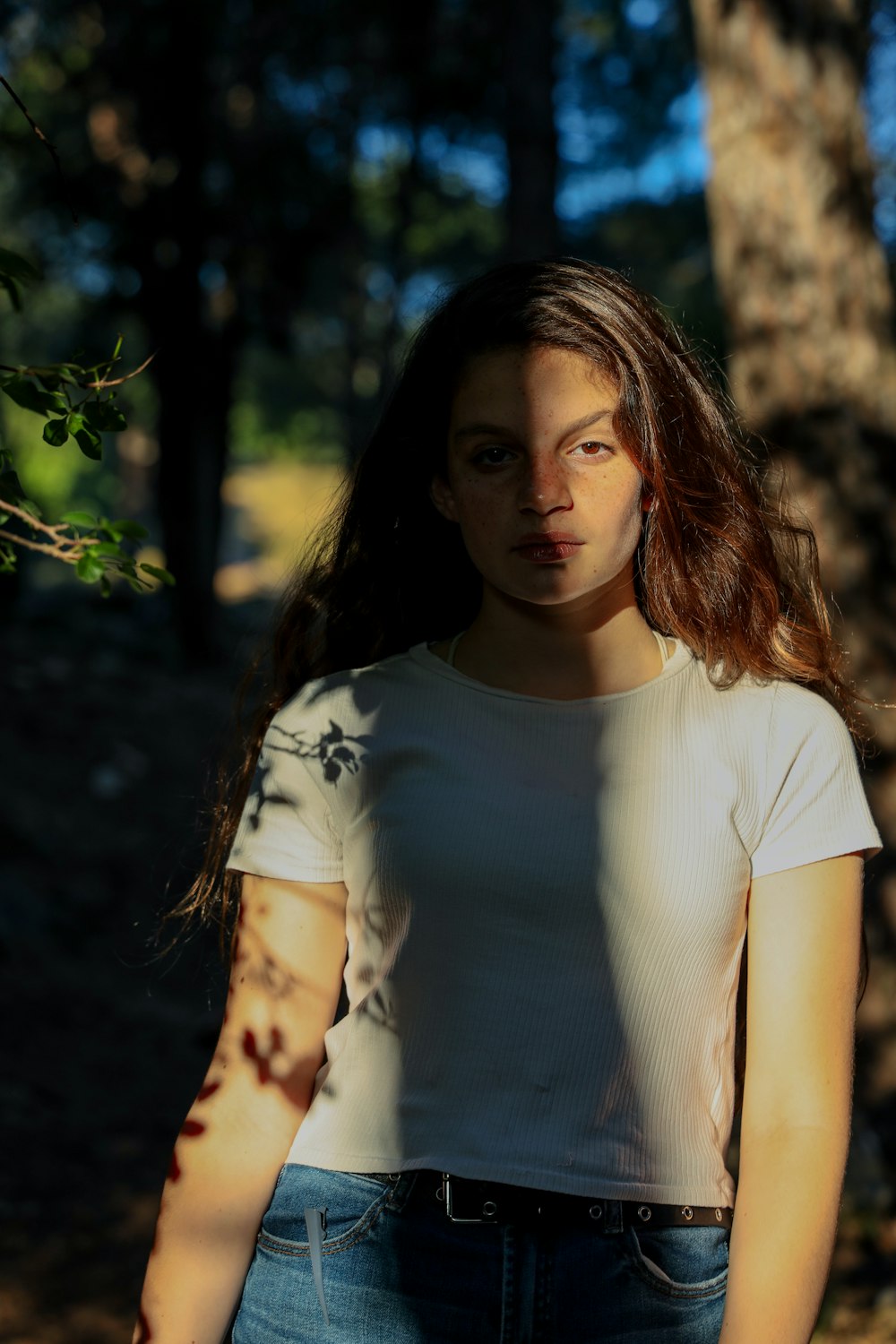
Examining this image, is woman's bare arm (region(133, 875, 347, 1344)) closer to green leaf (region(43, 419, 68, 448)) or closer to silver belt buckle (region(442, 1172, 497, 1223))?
silver belt buckle (region(442, 1172, 497, 1223))

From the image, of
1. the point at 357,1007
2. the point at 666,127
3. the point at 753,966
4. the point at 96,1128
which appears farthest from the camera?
the point at 666,127

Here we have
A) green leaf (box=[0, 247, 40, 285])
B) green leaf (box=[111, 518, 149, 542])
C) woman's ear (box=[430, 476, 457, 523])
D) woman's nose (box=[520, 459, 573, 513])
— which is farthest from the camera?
woman's ear (box=[430, 476, 457, 523])

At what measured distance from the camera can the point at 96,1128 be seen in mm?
5895

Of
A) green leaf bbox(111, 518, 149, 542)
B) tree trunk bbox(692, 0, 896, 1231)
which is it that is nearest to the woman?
green leaf bbox(111, 518, 149, 542)

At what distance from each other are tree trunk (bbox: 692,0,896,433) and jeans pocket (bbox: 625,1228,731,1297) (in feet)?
10.6

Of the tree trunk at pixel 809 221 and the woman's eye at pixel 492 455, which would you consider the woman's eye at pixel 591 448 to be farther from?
the tree trunk at pixel 809 221

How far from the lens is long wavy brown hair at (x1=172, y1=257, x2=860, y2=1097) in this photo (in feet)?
6.41

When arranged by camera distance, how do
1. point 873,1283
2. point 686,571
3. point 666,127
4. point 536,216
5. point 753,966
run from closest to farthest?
point 753,966, point 686,571, point 873,1283, point 536,216, point 666,127

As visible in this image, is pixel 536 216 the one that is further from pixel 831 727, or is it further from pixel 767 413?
pixel 831 727

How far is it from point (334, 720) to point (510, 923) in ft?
1.24

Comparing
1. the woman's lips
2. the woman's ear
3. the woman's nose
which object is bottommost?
the woman's lips

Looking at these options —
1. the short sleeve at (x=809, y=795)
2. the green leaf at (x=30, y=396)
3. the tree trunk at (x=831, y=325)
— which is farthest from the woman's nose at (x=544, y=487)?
the tree trunk at (x=831, y=325)

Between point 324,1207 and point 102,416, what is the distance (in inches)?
37.5

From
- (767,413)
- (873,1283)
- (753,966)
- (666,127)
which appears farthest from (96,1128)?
(666,127)
